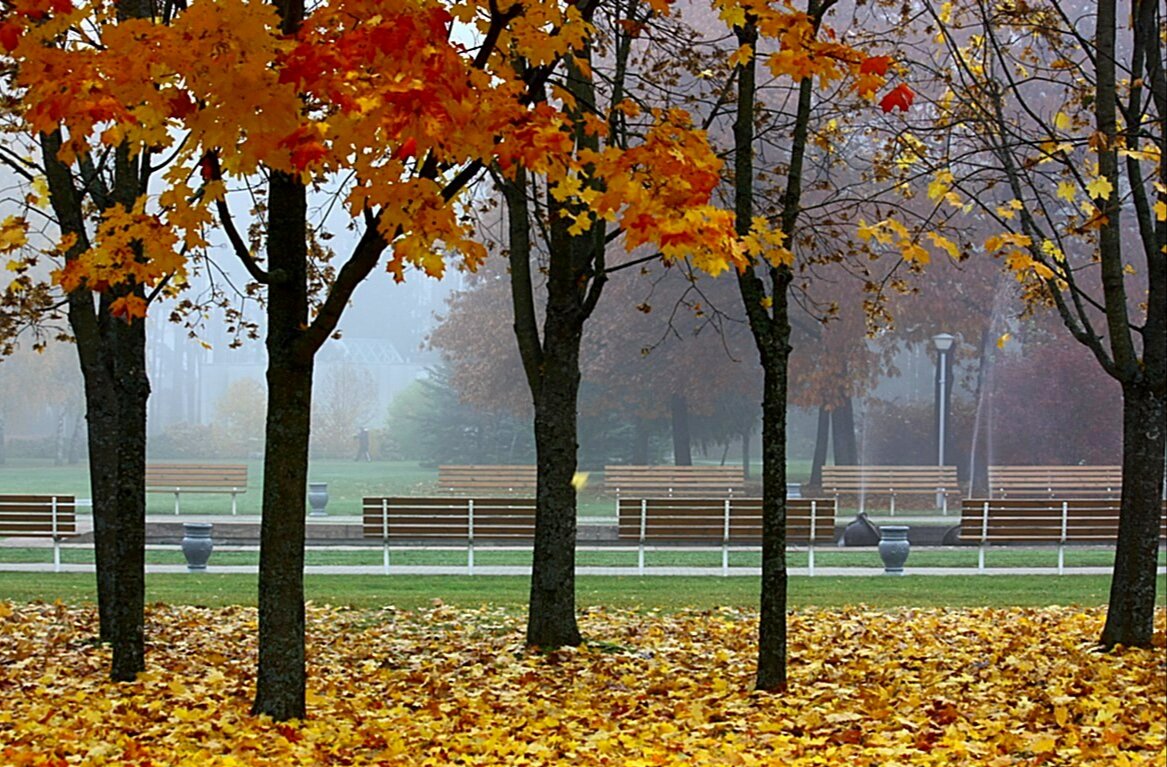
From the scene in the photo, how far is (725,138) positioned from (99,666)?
985 inches

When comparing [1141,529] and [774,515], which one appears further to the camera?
[1141,529]

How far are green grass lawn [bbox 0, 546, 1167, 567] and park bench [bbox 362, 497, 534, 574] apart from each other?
186cm

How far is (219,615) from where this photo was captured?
11.3 m

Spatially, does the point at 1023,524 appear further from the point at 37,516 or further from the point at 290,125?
the point at 290,125

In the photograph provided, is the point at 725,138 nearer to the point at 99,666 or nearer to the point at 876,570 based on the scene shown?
the point at 876,570

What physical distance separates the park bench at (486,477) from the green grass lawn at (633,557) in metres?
7.14

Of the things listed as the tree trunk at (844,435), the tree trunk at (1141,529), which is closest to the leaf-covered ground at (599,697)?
the tree trunk at (1141,529)

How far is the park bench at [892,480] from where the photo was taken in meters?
28.1

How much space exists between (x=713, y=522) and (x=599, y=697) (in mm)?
7354

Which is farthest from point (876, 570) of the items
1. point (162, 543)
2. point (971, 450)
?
point (971, 450)

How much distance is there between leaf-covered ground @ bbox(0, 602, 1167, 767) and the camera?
6.48 m

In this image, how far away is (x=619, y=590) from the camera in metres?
14.0

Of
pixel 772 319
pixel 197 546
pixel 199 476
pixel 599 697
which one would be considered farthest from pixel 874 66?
pixel 199 476

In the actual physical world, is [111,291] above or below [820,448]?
above
